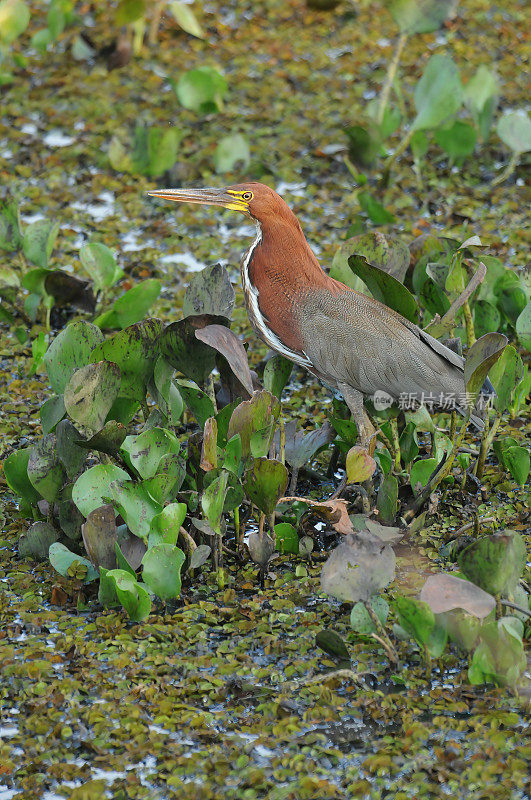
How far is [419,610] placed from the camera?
100 inches

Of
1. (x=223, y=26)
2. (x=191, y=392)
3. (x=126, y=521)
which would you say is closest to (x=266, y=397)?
(x=191, y=392)

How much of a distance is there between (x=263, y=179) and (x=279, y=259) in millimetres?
2215

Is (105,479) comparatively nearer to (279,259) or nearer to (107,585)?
(107,585)

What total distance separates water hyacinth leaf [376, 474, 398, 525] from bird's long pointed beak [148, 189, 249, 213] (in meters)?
0.96

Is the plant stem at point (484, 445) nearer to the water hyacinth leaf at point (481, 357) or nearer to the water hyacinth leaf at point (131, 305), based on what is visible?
the water hyacinth leaf at point (481, 357)

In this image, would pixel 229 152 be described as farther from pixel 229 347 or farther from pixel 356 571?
pixel 356 571

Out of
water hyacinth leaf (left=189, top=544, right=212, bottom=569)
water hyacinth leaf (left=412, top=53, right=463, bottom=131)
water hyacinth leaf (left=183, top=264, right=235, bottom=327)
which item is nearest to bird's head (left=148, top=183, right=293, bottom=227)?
water hyacinth leaf (left=183, top=264, right=235, bottom=327)

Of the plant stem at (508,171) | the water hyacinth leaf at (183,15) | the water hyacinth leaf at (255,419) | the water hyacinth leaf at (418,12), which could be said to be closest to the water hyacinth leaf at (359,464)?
the water hyacinth leaf at (255,419)

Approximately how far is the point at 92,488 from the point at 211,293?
734mm

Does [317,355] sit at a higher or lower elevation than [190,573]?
higher

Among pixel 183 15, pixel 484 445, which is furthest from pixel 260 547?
pixel 183 15

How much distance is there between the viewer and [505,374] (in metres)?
3.29

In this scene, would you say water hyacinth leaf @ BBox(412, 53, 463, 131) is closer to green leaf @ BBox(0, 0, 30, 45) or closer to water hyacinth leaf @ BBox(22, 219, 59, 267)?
water hyacinth leaf @ BBox(22, 219, 59, 267)

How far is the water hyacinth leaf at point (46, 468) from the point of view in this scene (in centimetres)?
307
